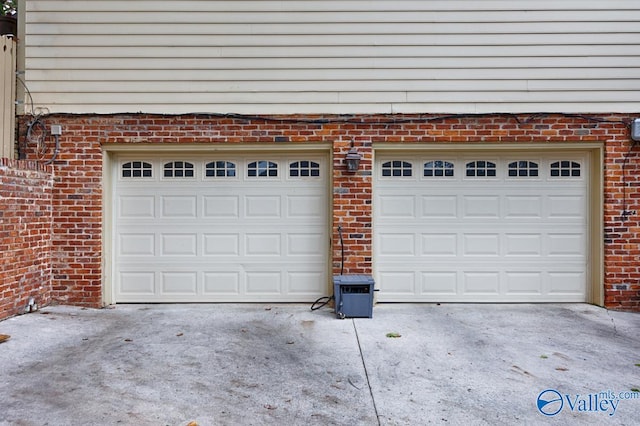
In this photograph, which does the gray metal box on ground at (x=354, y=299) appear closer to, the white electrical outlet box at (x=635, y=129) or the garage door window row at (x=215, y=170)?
the garage door window row at (x=215, y=170)

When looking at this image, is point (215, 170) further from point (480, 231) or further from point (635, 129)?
point (635, 129)

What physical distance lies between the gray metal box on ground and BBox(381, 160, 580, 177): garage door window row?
1.63 metres

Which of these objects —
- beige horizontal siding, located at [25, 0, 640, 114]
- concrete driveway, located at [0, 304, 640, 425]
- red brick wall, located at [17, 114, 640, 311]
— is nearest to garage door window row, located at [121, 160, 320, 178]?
red brick wall, located at [17, 114, 640, 311]

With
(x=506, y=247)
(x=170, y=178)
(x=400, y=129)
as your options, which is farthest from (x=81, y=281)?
(x=506, y=247)

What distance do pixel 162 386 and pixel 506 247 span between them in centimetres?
458

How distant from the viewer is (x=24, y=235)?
4863mm

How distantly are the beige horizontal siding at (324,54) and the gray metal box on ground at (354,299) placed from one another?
2306 millimetres

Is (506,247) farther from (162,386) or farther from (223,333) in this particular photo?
(162,386)

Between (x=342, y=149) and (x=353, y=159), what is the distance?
262 millimetres

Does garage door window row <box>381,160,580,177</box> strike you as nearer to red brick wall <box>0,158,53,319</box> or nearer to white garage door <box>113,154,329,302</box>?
white garage door <box>113,154,329,302</box>

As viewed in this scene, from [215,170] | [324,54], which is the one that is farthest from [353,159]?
[215,170]

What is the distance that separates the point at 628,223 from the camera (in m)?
5.30

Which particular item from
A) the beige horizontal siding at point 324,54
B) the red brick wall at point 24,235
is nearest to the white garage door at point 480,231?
the beige horizontal siding at point 324,54

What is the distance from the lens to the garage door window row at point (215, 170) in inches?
219
